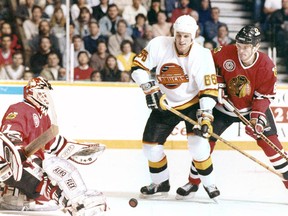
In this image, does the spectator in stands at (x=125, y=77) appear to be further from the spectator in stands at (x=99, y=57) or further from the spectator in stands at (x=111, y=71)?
the spectator in stands at (x=99, y=57)

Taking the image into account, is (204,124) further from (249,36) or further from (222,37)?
(222,37)

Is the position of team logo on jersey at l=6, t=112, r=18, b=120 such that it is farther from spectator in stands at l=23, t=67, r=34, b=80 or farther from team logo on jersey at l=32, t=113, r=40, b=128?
spectator in stands at l=23, t=67, r=34, b=80

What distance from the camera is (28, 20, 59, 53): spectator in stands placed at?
570 cm

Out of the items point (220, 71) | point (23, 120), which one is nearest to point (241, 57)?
point (220, 71)

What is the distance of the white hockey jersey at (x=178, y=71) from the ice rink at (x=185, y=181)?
536 mm

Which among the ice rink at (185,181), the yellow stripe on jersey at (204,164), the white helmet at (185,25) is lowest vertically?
the ice rink at (185,181)

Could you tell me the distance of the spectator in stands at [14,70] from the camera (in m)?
5.57

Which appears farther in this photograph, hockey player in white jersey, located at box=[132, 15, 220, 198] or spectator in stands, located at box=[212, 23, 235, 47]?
spectator in stands, located at box=[212, 23, 235, 47]

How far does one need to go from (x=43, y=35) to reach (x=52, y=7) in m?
0.20

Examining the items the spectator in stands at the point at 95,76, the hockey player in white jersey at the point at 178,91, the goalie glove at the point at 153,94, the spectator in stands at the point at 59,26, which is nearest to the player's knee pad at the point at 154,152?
the hockey player in white jersey at the point at 178,91

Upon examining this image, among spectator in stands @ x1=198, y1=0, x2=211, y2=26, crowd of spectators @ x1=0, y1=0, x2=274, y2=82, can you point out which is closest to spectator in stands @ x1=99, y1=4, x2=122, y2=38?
crowd of spectators @ x1=0, y1=0, x2=274, y2=82

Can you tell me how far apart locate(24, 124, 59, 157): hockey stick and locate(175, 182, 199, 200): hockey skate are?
104 centimetres

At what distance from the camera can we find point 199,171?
4445mm

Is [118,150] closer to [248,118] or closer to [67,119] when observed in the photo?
[67,119]
